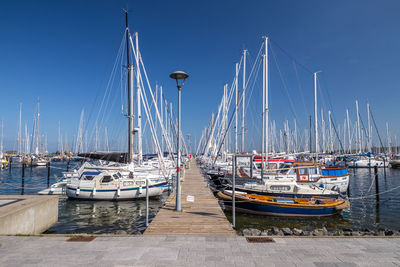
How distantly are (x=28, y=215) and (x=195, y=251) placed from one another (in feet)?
19.9

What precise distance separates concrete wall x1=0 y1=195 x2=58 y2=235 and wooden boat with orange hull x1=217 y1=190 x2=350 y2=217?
9.77 meters

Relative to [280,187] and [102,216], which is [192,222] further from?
[280,187]

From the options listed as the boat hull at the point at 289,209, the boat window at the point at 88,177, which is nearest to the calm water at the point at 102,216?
the boat window at the point at 88,177

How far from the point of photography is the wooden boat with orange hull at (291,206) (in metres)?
14.9

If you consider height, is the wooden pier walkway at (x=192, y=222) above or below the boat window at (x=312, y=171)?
below

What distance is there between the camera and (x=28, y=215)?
27.0 ft

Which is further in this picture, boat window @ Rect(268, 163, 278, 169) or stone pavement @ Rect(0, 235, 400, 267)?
boat window @ Rect(268, 163, 278, 169)

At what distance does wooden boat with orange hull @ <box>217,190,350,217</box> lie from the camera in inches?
586

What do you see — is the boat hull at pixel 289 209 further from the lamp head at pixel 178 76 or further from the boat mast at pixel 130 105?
the boat mast at pixel 130 105

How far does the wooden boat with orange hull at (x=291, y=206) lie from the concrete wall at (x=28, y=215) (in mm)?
9769

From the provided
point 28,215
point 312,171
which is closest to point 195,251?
point 28,215

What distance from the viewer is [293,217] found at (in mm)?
15008

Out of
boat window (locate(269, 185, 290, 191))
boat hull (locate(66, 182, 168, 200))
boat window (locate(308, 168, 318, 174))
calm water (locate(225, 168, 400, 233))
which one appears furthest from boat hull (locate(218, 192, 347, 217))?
boat hull (locate(66, 182, 168, 200))

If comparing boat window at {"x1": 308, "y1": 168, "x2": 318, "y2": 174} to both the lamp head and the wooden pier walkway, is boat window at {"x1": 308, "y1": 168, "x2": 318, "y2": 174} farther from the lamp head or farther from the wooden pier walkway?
the lamp head
